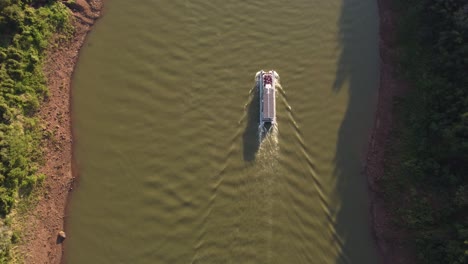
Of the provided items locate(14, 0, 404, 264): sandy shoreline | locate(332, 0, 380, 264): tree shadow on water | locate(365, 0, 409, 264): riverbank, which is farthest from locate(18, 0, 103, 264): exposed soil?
locate(365, 0, 409, 264): riverbank

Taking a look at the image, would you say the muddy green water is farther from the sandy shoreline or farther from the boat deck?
the boat deck

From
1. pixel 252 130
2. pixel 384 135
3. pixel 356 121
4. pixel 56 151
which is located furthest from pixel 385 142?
pixel 56 151

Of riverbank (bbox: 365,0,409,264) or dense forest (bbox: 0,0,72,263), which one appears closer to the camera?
dense forest (bbox: 0,0,72,263)

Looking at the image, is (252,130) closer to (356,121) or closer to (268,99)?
(268,99)

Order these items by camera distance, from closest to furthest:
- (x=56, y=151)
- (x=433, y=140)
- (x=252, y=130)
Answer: (x=433, y=140), (x=56, y=151), (x=252, y=130)

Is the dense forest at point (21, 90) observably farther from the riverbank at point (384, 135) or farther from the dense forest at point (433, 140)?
the dense forest at point (433, 140)

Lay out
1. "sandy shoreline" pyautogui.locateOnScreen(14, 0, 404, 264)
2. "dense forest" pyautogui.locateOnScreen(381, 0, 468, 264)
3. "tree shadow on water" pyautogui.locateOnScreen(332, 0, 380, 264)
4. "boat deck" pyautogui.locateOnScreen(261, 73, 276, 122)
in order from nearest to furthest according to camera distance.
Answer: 1. "dense forest" pyautogui.locateOnScreen(381, 0, 468, 264)
2. "sandy shoreline" pyautogui.locateOnScreen(14, 0, 404, 264)
3. "tree shadow on water" pyautogui.locateOnScreen(332, 0, 380, 264)
4. "boat deck" pyautogui.locateOnScreen(261, 73, 276, 122)
